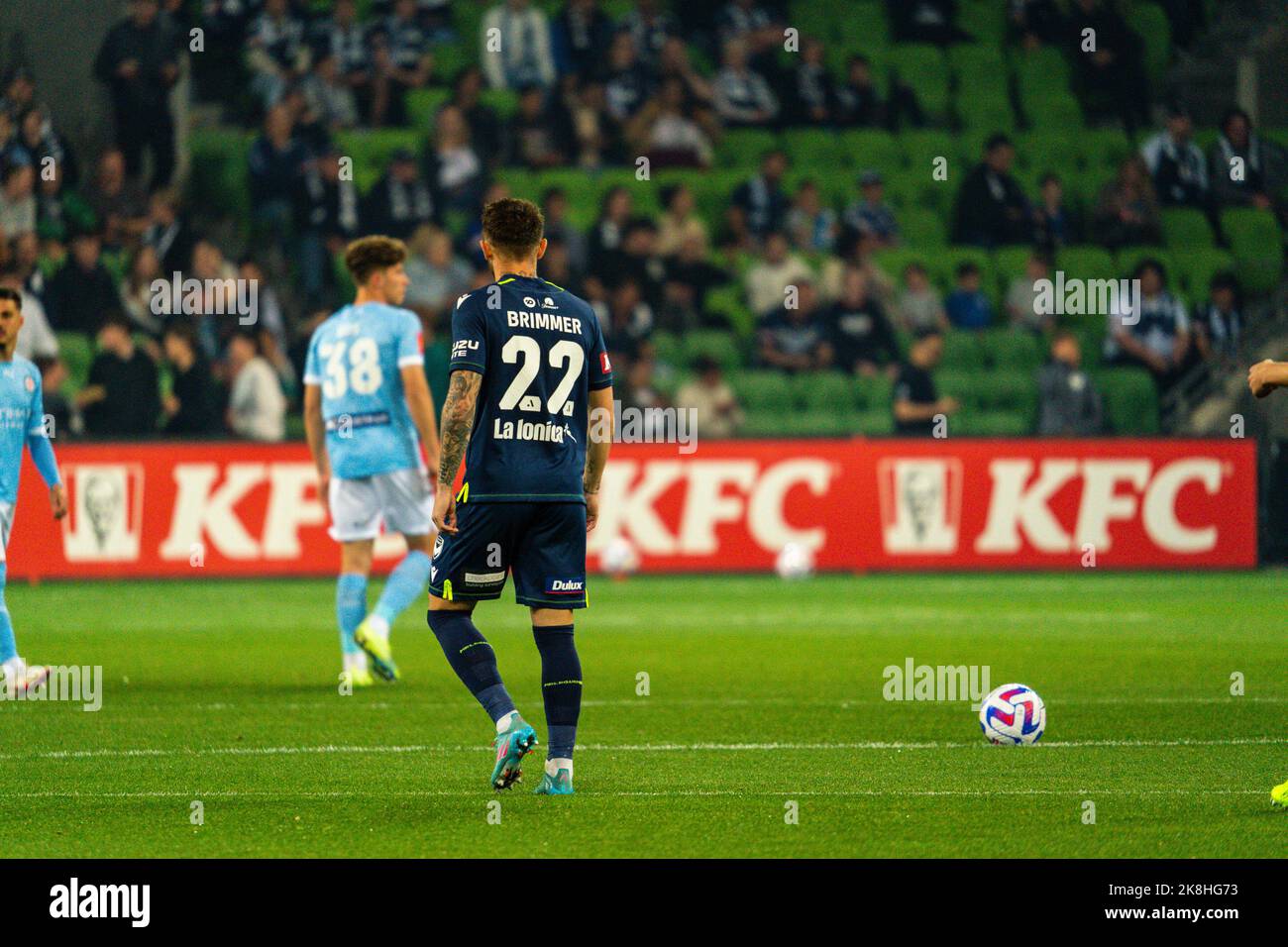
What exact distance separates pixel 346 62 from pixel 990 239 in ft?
25.4

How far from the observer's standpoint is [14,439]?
10906mm

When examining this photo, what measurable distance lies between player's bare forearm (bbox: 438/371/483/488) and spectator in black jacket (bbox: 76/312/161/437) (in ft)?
44.6

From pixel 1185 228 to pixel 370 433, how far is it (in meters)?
15.9

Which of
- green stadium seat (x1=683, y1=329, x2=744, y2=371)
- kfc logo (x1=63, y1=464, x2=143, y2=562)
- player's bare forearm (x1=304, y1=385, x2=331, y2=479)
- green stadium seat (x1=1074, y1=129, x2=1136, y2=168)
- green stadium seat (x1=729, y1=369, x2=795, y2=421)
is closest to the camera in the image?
player's bare forearm (x1=304, y1=385, x2=331, y2=479)

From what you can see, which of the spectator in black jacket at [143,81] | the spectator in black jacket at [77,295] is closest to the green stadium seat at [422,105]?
the spectator in black jacket at [143,81]

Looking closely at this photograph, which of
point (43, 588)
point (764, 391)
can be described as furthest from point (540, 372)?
point (764, 391)

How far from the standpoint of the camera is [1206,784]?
7684mm

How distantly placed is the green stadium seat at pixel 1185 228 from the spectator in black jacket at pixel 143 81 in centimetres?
1152

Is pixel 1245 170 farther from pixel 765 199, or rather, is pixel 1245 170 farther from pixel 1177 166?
pixel 765 199

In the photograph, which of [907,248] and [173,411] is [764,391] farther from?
[173,411]

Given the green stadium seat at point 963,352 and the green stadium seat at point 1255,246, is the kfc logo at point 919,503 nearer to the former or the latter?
the green stadium seat at point 963,352

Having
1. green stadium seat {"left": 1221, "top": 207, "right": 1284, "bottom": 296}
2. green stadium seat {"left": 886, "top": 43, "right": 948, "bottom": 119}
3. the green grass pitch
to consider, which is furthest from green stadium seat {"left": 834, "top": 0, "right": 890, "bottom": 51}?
the green grass pitch

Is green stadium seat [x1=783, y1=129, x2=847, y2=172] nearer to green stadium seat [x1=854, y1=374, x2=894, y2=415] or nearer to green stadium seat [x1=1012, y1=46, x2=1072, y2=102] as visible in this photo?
green stadium seat [x1=1012, y1=46, x2=1072, y2=102]

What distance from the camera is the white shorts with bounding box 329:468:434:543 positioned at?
38.3 ft
